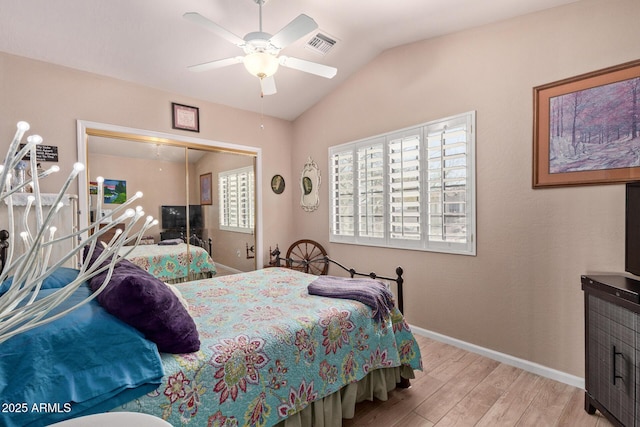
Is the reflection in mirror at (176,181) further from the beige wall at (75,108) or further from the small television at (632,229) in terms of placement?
the small television at (632,229)

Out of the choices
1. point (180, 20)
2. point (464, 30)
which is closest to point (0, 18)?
point (180, 20)

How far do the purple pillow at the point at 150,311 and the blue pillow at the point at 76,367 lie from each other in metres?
0.04

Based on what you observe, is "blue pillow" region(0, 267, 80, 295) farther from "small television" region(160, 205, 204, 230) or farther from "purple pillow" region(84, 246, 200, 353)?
"small television" region(160, 205, 204, 230)

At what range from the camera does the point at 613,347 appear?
173cm

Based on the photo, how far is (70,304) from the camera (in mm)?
1247

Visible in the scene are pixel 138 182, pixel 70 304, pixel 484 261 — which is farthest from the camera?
pixel 138 182

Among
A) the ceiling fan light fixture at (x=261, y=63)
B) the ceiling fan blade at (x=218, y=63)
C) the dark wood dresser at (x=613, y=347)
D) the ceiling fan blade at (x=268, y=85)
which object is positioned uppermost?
the ceiling fan blade at (x=218, y=63)

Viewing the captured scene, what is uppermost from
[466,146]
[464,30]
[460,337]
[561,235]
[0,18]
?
[464,30]

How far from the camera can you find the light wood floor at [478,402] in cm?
186

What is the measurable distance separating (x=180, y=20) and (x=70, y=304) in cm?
233

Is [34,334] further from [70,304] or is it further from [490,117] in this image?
[490,117]

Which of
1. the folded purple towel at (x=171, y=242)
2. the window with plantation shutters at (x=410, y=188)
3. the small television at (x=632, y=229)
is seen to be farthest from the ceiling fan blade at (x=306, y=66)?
the folded purple towel at (x=171, y=242)

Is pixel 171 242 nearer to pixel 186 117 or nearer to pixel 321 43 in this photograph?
pixel 186 117

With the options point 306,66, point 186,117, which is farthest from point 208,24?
point 186,117
